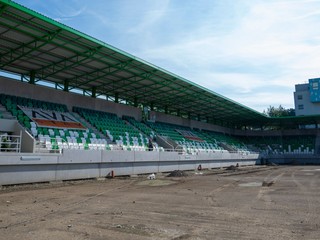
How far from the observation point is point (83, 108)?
3105 centimetres

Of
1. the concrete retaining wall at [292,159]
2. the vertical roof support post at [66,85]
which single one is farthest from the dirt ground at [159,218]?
the concrete retaining wall at [292,159]

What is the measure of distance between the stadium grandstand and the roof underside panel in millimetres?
67

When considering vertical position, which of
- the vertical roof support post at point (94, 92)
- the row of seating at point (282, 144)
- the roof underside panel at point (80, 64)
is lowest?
the row of seating at point (282, 144)

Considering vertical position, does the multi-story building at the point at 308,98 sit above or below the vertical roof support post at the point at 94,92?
above

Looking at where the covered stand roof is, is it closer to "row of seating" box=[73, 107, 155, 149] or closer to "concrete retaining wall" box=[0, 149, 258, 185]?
"row of seating" box=[73, 107, 155, 149]

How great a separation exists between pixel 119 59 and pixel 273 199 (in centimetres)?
1725

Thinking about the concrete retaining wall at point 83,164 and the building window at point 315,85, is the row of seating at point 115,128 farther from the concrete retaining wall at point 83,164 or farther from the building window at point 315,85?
the building window at point 315,85

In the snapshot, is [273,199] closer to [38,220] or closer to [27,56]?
[38,220]

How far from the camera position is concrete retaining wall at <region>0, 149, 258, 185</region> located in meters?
16.3

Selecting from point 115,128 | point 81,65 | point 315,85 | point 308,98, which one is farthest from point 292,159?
point 81,65

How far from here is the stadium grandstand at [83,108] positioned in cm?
1817

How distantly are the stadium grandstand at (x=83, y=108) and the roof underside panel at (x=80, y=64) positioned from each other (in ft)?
0.22

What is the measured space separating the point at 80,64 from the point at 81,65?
376mm

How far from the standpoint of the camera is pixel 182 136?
41594mm
